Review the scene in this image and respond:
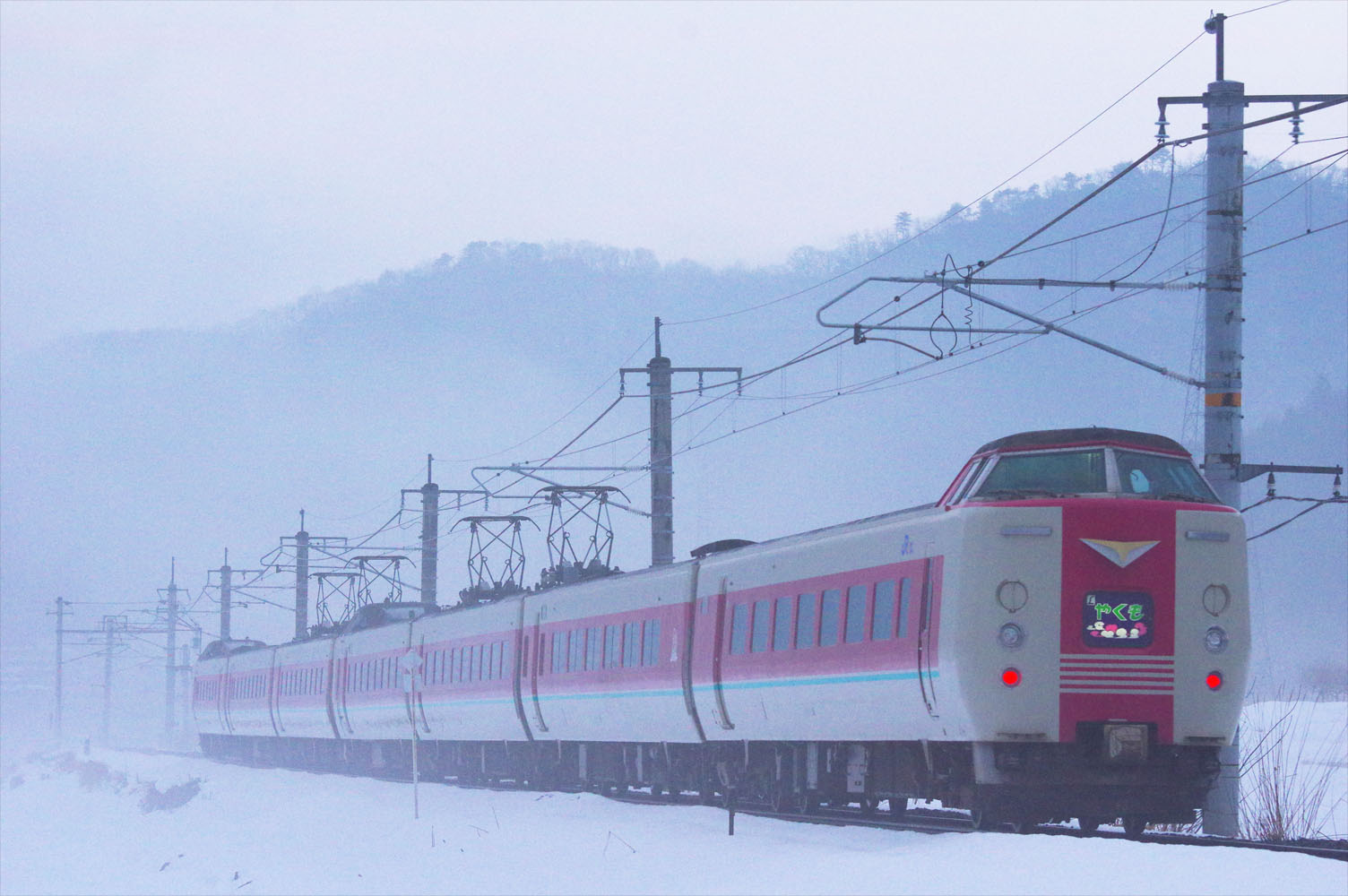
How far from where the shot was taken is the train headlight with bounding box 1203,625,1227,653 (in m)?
16.5

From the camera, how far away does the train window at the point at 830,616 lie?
19.8m

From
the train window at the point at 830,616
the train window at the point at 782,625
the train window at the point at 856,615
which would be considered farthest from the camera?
the train window at the point at 782,625

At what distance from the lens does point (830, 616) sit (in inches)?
790

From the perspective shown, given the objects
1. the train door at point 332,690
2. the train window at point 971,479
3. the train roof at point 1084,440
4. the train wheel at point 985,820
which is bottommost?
the train door at point 332,690

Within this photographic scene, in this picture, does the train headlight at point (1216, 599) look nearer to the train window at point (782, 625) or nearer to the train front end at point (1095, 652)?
the train front end at point (1095, 652)

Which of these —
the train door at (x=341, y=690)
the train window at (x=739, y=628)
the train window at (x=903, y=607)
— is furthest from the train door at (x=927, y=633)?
the train door at (x=341, y=690)

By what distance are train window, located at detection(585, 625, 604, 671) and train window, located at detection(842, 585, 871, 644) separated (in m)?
10.1

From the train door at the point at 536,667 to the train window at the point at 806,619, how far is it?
11.9 m

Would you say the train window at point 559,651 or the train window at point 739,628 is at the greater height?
the train window at point 739,628

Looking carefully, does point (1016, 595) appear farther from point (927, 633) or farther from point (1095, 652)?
point (927, 633)

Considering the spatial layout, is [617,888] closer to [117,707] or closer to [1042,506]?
[1042,506]

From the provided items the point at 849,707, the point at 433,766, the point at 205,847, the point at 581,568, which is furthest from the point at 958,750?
the point at 433,766

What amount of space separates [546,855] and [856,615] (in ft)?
15.1

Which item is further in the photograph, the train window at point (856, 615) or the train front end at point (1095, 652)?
the train window at point (856, 615)
